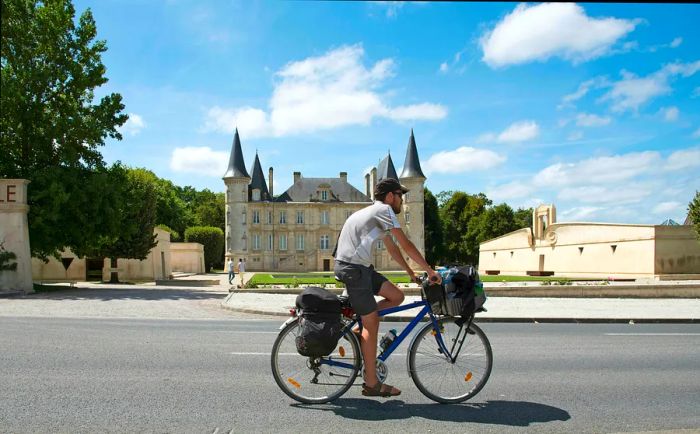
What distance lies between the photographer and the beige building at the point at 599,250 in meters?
31.0

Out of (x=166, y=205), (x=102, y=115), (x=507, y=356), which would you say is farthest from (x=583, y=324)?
(x=166, y=205)

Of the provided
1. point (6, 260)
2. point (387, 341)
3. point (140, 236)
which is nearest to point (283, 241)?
point (140, 236)

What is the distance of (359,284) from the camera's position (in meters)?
5.19

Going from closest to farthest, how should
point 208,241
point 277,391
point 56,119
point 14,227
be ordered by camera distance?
1. point 277,391
2. point 14,227
3. point 56,119
4. point 208,241

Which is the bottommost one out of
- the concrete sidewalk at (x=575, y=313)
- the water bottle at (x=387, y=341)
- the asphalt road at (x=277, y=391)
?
the concrete sidewalk at (x=575, y=313)

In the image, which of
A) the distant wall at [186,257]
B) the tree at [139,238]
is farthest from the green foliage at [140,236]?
the distant wall at [186,257]

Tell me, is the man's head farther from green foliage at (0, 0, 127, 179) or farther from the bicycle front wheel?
green foliage at (0, 0, 127, 179)

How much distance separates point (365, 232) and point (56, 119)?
1012 inches

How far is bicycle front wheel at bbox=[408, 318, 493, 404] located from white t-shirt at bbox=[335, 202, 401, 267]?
3.22 ft

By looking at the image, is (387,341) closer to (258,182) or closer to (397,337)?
(397,337)

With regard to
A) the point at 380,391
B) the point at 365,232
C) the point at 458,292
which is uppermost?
the point at 365,232

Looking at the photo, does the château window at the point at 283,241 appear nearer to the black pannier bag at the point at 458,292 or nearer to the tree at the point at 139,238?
the tree at the point at 139,238

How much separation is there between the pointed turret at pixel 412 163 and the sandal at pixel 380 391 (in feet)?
233

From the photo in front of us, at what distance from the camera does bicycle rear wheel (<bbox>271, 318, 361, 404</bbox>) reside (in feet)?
17.6
